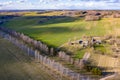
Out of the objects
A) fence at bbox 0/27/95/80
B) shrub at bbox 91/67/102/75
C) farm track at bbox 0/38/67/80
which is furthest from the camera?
shrub at bbox 91/67/102/75

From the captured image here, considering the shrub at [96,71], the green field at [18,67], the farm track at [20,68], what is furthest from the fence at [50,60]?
the shrub at [96,71]

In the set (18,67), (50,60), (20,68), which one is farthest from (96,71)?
(18,67)

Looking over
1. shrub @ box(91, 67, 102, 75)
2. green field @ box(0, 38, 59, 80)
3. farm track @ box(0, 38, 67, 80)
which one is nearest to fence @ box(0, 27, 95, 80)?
farm track @ box(0, 38, 67, 80)

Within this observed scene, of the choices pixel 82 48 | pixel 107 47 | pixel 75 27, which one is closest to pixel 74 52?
pixel 82 48

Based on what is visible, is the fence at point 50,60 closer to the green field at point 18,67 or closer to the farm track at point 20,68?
the farm track at point 20,68

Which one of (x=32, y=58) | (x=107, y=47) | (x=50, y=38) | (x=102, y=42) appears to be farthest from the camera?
(x=50, y=38)

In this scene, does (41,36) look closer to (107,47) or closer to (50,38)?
(50,38)

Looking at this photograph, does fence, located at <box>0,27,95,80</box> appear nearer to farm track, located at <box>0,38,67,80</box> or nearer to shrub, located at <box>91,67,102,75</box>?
farm track, located at <box>0,38,67,80</box>

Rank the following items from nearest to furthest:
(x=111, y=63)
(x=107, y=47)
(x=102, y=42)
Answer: (x=111, y=63) → (x=107, y=47) → (x=102, y=42)
